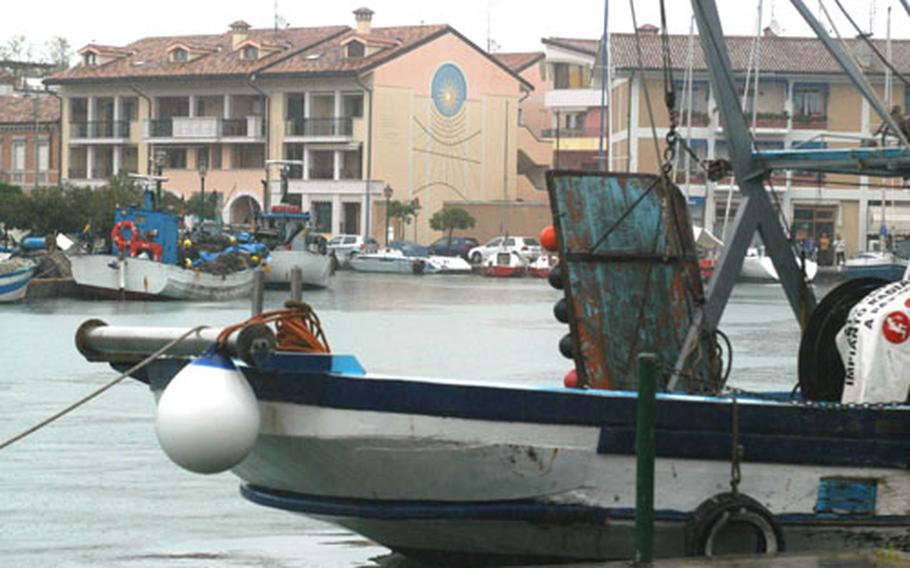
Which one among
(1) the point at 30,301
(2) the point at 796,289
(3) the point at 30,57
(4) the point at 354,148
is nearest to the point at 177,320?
(1) the point at 30,301

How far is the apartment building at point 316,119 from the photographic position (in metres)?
86.0

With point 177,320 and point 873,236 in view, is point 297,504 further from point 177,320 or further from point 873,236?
point 873,236

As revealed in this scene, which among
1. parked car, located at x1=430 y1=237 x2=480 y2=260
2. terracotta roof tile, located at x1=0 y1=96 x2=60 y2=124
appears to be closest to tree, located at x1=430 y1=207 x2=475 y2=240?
parked car, located at x1=430 y1=237 x2=480 y2=260

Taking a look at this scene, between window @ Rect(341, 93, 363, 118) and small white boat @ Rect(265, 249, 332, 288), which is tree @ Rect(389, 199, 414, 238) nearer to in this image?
window @ Rect(341, 93, 363, 118)

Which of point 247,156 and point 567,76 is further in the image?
point 567,76

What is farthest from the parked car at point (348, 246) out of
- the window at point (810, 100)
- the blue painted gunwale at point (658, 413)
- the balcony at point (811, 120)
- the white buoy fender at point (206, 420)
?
the white buoy fender at point (206, 420)

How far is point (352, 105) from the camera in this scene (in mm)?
86562

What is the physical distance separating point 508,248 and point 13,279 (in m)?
32.6

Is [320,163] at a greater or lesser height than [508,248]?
greater

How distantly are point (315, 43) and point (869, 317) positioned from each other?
268 ft

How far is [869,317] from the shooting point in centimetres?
990

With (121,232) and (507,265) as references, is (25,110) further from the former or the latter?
(121,232)

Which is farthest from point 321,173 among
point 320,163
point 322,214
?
point 322,214

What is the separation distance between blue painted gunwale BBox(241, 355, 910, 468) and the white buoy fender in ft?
1.62
